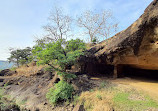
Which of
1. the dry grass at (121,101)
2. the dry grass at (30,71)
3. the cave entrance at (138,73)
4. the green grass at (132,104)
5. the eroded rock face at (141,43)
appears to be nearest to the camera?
the green grass at (132,104)

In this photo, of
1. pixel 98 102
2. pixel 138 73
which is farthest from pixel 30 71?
pixel 138 73

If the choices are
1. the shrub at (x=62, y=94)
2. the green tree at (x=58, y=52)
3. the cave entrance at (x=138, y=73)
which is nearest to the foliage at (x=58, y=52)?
the green tree at (x=58, y=52)

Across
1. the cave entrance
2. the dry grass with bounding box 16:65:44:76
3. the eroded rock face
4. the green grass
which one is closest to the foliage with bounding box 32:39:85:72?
the eroded rock face

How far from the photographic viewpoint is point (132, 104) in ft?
11.4

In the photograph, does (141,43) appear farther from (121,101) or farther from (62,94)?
(62,94)

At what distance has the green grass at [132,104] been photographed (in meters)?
3.25

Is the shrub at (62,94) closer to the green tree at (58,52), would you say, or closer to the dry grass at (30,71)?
the green tree at (58,52)

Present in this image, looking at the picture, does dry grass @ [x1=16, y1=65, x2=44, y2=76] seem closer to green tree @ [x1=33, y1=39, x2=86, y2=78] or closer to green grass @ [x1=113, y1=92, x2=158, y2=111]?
green tree @ [x1=33, y1=39, x2=86, y2=78]

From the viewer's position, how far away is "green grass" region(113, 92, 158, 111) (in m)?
3.25

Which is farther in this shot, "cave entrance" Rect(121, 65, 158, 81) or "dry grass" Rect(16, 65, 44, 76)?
"dry grass" Rect(16, 65, 44, 76)

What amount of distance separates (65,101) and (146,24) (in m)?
7.13

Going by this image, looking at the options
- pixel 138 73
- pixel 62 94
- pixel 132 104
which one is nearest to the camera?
pixel 132 104

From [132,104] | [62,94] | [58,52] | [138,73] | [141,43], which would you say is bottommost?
[62,94]

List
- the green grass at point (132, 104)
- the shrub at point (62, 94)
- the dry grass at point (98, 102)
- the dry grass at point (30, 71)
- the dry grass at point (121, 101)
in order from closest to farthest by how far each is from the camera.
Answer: the green grass at point (132, 104)
the dry grass at point (121, 101)
the dry grass at point (98, 102)
the shrub at point (62, 94)
the dry grass at point (30, 71)
